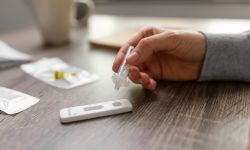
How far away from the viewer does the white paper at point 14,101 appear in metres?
0.50

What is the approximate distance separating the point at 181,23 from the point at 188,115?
0.75m

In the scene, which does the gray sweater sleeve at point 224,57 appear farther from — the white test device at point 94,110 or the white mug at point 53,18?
the white mug at point 53,18

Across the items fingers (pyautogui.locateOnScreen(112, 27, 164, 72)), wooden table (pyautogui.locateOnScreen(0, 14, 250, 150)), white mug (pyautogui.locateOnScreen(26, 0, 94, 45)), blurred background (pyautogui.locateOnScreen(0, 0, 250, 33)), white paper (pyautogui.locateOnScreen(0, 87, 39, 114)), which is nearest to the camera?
wooden table (pyautogui.locateOnScreen(0, 14, 250, 150))

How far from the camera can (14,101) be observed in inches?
21.0

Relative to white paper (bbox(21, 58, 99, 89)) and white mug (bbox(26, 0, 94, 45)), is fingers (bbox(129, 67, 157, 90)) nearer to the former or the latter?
white paper (bbox(21, 58, 99, 89))

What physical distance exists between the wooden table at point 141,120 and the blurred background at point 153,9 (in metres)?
0.95

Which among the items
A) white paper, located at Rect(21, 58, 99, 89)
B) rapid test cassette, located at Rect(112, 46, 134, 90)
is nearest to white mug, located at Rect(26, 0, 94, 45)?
white paper, located at Rect(21, 58, 99, 89)

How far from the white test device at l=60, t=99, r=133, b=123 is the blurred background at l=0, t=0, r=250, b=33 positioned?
41.7 inches

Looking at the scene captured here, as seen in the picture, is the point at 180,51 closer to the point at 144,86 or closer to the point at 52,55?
the point at 144,86

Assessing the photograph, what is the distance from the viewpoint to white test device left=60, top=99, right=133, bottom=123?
1.50 ft

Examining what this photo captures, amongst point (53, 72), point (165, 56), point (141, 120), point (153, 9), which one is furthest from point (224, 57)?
point (153, 9)

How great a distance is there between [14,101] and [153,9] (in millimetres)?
1195

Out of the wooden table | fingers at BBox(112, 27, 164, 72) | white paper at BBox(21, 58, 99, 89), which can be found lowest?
white paper at BBox(21, 58, 99, 89)

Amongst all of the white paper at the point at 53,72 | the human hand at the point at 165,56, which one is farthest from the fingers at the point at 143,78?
the white paper at the point at 53,72
